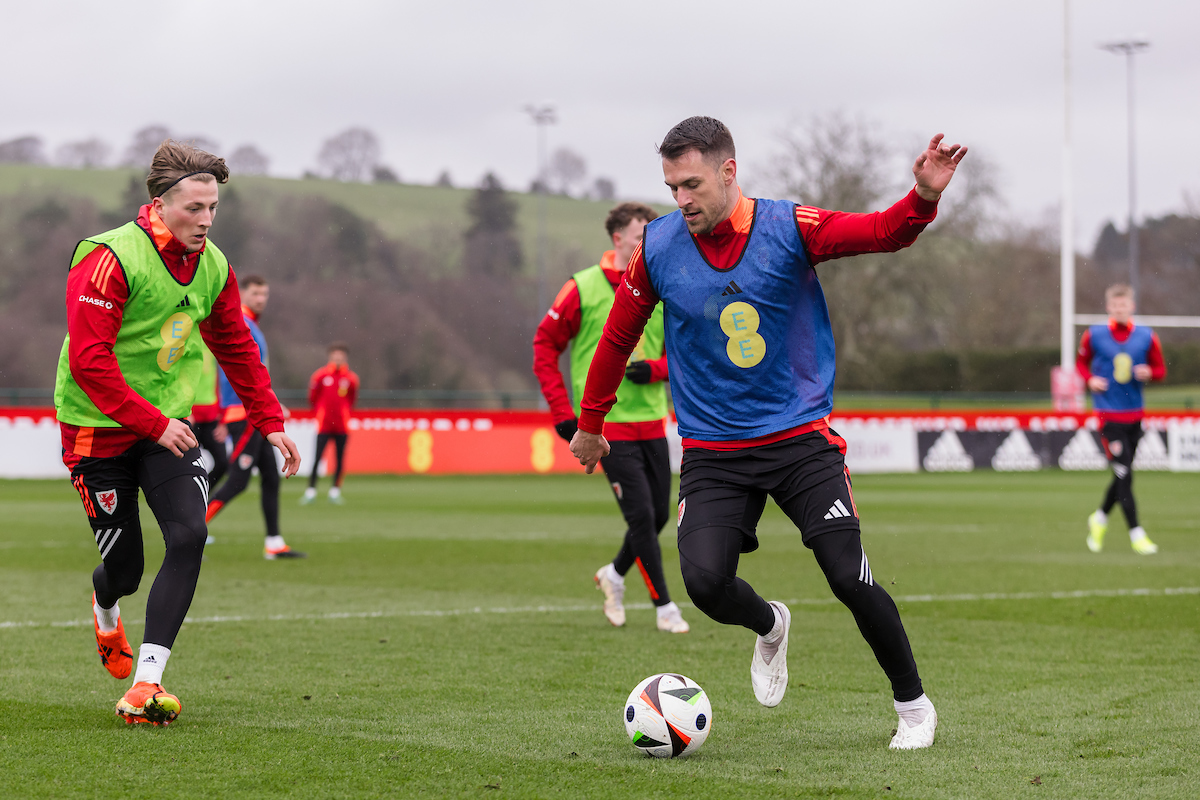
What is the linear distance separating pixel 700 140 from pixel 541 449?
22614 mm

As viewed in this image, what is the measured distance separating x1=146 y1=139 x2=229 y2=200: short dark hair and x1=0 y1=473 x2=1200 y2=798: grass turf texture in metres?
2.03

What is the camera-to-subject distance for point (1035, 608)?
27.6 feet

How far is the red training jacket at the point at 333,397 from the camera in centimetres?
2011

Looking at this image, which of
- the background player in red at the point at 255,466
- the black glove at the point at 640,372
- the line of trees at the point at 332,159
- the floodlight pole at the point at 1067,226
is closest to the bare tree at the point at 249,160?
the line of trees at the point at 332,159

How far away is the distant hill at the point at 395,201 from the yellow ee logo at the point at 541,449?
16.2 metres

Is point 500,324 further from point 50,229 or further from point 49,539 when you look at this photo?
point 49,539

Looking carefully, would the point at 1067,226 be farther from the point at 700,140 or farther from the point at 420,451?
the point at 700,140

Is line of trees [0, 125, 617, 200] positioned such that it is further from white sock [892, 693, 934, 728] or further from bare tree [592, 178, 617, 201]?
white sock [892, 693, 934, 728]

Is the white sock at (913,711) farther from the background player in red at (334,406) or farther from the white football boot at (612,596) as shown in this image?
the background player in red at (334,406)

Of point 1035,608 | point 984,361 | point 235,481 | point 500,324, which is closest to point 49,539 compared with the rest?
point 235,481

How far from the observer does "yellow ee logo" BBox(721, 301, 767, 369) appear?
15.0ft

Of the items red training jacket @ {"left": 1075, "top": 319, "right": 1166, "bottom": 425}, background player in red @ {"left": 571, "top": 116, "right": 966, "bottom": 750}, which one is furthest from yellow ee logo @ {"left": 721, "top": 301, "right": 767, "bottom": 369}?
red training jacket @ {"left": 1075, "top": 319, "right": 1166, "bottom": 425}

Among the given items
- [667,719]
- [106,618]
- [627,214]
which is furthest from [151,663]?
[627,214]

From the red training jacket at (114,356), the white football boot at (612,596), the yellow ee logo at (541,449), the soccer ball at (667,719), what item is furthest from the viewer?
the yellow ee logo at (541,449)
